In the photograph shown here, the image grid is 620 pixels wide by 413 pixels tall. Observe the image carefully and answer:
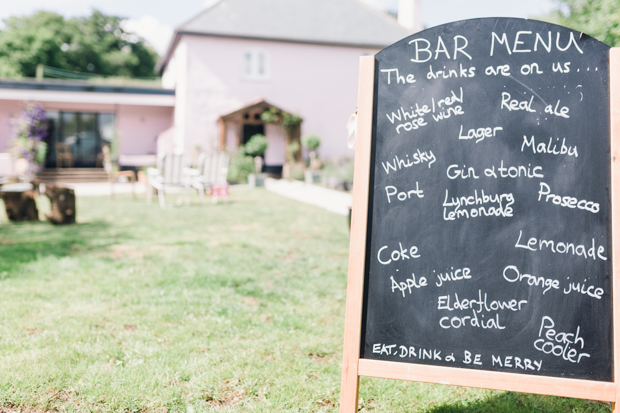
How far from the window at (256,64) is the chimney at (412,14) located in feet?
19.5

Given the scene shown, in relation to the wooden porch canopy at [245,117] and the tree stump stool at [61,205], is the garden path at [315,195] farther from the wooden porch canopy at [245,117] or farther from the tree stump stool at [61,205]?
the tree stump stool at [61,205]

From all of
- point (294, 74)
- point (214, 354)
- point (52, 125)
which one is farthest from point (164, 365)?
point (52, 125)

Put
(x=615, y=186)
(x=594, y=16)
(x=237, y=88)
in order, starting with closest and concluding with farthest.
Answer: (x=615, y=186) < (x=594, y=16) < (x=237, y=88)

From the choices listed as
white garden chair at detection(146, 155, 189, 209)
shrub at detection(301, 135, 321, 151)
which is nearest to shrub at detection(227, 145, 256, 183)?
shrub at detection(301, 135, 321, 151)

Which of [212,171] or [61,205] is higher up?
[212,171]

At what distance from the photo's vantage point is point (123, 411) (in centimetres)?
224

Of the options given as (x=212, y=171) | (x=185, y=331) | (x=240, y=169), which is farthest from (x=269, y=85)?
(x=185, y=331)

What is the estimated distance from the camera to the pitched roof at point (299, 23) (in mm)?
18328

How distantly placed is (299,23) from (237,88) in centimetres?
365

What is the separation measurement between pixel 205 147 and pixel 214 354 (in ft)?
53.0

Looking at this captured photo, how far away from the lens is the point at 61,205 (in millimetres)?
7340

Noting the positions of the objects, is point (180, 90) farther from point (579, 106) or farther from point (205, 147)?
point (579, 106)

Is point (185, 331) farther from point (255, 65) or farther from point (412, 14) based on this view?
point (412, 14)

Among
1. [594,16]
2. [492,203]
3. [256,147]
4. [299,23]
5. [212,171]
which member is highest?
[299,23]
